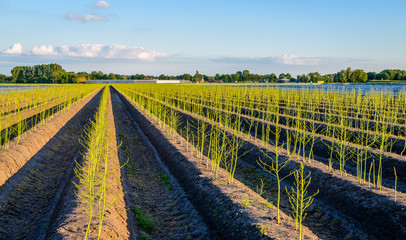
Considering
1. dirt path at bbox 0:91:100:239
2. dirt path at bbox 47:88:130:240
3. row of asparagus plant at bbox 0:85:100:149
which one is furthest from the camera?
row of asparagus plant at bbox 0:85:100:149

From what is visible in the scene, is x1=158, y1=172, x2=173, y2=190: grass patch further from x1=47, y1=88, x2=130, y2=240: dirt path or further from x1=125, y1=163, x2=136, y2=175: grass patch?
x1=47, y1=88, x2=130, y2=240: dirt path

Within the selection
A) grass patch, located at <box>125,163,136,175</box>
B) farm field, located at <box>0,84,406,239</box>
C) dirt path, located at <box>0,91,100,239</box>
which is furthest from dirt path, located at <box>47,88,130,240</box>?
grass patch, located at <box>125,163,136,175</box>

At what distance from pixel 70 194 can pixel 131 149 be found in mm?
4892

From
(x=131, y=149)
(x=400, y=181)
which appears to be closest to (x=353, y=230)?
(x=400, y=181)

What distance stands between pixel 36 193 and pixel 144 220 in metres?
2.80

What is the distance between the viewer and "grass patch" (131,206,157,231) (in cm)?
488

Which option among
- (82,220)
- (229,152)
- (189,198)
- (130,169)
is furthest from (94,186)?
(229,152)

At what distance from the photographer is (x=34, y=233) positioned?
471 centimetres

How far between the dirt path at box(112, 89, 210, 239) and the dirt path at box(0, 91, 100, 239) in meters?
1.35

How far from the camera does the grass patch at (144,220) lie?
16.0ft

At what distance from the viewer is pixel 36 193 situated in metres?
6.47

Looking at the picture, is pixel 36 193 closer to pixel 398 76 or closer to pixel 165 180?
pixel 165 180

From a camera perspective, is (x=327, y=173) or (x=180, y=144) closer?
(x=327, y=173)

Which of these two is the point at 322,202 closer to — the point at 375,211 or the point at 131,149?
the point at 375,211
